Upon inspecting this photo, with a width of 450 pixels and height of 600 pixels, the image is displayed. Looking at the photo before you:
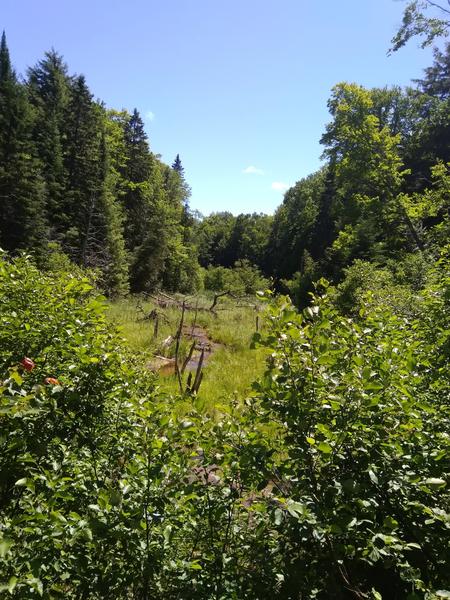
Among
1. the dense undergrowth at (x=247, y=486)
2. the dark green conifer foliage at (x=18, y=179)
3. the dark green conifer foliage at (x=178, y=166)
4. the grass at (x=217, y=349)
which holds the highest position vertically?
the dark green conifer foliage at (x=178, y=166)

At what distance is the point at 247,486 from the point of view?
202 centimetres

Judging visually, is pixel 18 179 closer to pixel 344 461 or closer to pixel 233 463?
pixel 233 463

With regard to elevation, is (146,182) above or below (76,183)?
above

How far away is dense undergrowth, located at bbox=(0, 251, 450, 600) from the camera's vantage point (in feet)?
5.02

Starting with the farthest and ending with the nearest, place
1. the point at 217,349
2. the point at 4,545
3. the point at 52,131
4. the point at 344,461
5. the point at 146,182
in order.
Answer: the point at 146,182 < the point at 52,131 < the point at 217,349 < the point at 344,461 < the point at 4,545

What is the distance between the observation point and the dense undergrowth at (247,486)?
1.53 meters

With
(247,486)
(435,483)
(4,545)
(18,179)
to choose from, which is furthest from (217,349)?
(18,179)

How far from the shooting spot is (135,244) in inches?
1494

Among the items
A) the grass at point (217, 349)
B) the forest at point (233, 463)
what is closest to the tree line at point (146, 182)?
the grass at point (217, 349)

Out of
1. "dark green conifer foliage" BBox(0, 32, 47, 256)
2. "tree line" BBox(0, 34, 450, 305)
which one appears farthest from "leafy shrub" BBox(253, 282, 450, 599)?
"dark green conifer foliage" BBox(0, 32, 47, 256)

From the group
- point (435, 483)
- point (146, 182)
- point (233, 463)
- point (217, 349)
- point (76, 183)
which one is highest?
point (146, 182)

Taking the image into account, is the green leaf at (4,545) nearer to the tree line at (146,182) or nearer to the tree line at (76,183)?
A: the tree line at (146,182)

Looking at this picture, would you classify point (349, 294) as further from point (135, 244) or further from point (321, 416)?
point (135, 244)

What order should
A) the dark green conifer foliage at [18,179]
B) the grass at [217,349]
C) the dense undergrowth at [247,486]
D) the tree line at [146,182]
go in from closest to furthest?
the dense undergrowth at [247,486], the grass at [217,349], the tree line at [146,182], the dark green conifer foliage at [18,179]
